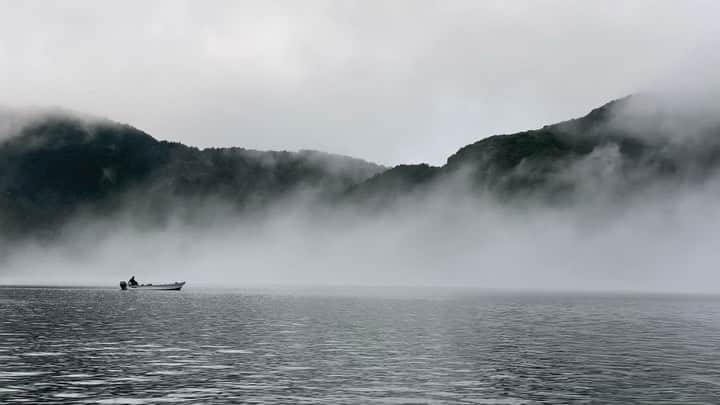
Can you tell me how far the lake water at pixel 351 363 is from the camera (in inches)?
1788

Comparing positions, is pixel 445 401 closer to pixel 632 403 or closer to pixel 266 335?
pixel 632 403

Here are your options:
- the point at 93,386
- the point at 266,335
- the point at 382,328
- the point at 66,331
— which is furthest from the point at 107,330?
the point at 93,386

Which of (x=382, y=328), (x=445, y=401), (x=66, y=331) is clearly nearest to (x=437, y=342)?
(x=382, y=328)

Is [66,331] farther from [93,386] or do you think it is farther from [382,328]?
[93,386]

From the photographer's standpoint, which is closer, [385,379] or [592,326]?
[385,379]

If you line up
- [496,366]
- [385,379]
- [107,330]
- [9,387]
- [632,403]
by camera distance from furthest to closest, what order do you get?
[107,330] → [496,366] → [385,379] → [9,387] → [632,403]

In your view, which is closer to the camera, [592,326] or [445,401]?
[445,401]

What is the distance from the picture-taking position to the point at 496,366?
59750 millimetres

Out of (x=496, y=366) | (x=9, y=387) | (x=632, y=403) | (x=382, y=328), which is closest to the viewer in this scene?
(x=632, y=403)

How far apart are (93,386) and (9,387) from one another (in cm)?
481

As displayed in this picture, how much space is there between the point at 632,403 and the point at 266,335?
50.2 meters

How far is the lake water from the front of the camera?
45406mm

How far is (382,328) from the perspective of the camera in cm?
9738

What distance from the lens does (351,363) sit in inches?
2360
